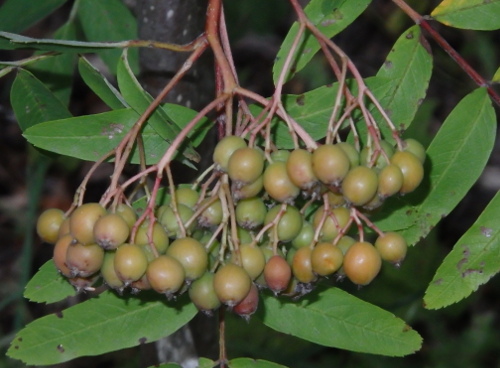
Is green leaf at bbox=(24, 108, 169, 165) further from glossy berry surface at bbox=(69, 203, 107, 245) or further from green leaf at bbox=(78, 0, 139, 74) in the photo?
green leaf at bbox=(78, 0, 139, 74)

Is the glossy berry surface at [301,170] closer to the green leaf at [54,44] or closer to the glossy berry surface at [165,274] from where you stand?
the glossy berry surface at [165,274]

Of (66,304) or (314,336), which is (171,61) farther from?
(66,304)

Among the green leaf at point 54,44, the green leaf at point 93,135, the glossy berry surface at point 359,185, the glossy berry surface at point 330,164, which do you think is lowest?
the green leaf at point 93,135

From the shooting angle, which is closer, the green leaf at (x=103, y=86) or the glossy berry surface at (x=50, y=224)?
the glossy berry surface at (x=50, y=224)

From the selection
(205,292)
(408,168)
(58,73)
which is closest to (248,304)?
(205,292)

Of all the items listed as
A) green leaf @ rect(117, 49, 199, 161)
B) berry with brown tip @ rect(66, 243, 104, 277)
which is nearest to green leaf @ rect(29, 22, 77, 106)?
green leaf @ rect(117, 49, 199, 161)

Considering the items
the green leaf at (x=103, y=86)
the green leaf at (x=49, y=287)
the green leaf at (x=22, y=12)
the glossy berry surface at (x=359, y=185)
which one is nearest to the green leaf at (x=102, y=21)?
the green leaf at (x=22, y=12)

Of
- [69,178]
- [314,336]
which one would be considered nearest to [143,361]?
[314,336]

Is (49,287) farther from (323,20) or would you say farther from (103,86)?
(323,20)
